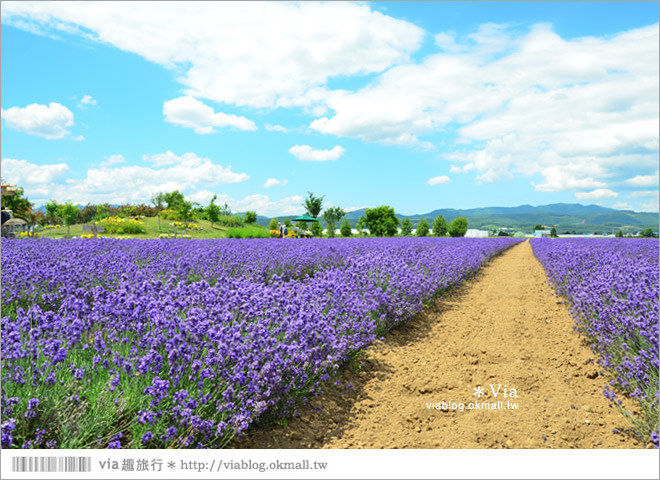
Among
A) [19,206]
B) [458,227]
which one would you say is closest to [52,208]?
[19,206]

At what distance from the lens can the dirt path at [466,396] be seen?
249cm

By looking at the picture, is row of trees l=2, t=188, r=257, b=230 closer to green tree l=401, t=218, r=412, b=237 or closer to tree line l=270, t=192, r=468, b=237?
tree line l=270, t=192, r=468, b=237

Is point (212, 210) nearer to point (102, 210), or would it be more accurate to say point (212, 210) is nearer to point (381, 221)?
point (102, 210)

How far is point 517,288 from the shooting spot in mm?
7648

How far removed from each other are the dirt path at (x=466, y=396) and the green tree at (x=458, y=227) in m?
44.9

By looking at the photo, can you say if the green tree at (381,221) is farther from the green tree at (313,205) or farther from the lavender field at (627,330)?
the lavender field at (627,330)

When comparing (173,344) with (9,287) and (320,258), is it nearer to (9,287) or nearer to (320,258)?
(9,287)

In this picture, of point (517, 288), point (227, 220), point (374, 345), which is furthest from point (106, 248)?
point (227, 220)

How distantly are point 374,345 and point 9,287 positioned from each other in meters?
3.20

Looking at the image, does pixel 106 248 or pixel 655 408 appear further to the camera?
pixel 106 248

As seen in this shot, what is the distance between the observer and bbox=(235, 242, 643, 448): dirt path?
2.49 meters

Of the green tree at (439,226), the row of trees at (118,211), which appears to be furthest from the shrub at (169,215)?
the green tree at (439,226)

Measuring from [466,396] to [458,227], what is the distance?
48.9 metres

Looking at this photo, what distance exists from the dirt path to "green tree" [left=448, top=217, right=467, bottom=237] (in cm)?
4485
